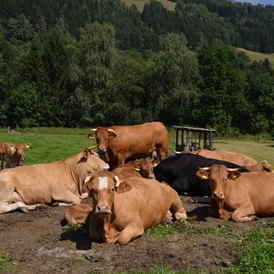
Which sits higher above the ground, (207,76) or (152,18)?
(152,18)

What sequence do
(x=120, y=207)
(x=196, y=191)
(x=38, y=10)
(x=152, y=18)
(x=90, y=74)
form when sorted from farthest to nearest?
(x=152, y=18)
(x=38, y=10)
(x=90, y=74)
(x=196, y=191)
(x=120, y=207)

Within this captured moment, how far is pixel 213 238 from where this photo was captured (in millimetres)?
7387

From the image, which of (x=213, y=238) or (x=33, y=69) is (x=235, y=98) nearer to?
(x=33, y=69)

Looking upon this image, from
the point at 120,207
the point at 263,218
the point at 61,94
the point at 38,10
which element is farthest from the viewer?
the point at 38,10

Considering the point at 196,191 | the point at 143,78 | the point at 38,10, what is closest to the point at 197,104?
the point at 143,78

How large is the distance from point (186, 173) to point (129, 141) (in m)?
2.38

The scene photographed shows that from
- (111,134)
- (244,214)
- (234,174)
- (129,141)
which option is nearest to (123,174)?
(111,134)

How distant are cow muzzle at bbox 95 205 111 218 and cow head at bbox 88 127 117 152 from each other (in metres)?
5.66

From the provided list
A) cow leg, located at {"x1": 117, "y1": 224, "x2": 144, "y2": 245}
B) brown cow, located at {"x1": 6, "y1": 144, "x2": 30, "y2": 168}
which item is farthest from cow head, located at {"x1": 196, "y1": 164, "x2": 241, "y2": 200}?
brown cow, located at {"x1": 6, "y1": 144, "x2": 30, "y2": 168}

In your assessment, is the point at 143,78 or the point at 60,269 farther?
the point at 143,78

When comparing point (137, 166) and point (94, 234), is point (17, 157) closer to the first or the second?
point (137, 166)

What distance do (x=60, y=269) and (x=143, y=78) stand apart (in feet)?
198

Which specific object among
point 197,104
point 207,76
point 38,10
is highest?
point 38,10

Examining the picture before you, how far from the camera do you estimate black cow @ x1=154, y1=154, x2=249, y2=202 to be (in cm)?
1122
